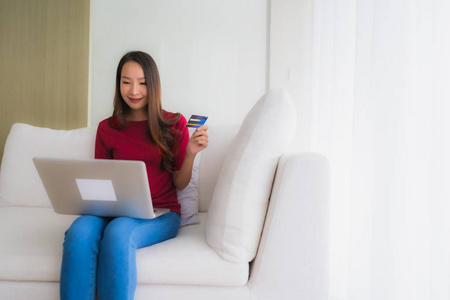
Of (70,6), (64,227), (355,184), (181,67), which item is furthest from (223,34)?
(64,227)

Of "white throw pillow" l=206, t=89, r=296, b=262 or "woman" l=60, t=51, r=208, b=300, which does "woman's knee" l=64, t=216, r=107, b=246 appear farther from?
"white throw pillow" l=206, t=89, r=296, b=262

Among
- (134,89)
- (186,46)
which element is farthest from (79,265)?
(186,46)

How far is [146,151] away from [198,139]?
0.27m

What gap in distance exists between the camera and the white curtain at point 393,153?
996 mm

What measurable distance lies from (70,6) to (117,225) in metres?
1.78

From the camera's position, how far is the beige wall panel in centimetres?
229

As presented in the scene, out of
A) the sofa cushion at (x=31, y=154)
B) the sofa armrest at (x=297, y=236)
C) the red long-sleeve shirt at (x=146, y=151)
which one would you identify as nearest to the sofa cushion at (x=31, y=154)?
the sofa cushion at (x=31, y=154)

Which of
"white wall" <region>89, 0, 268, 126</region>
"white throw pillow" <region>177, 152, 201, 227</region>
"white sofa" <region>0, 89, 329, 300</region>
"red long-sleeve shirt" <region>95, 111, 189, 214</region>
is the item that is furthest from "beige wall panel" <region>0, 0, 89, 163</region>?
"white sofa" <region>0, 89, 329, 300</region>

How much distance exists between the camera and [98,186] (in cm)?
105

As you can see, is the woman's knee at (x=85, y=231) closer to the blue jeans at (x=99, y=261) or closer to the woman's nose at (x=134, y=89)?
the blue jeans at (x=99, y=261)

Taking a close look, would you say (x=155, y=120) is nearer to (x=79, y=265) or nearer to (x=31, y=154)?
(x=79, y=265)

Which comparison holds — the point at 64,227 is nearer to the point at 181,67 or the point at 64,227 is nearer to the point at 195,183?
Result: the point at 195,183

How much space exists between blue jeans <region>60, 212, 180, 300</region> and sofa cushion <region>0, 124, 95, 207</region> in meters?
0.77

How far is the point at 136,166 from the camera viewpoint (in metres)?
0.98
